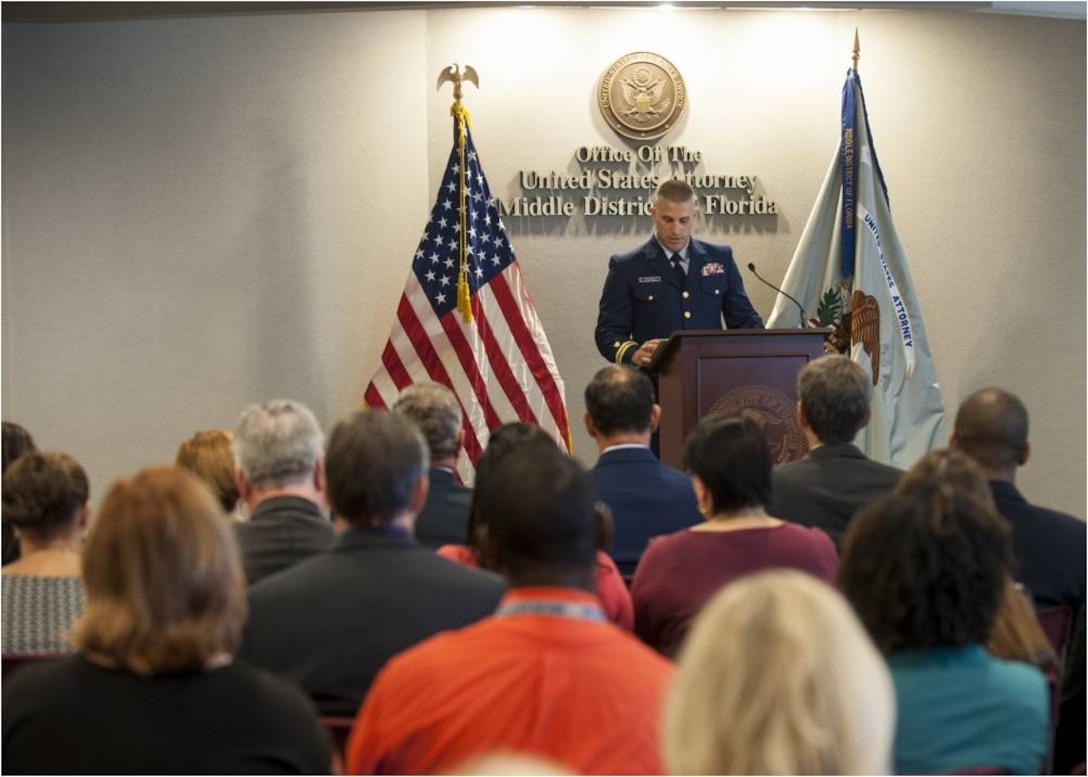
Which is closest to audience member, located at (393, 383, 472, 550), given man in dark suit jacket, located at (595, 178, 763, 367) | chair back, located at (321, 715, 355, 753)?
chair back, located at (321, 715, 355, 753)

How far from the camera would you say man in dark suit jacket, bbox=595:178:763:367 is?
6.65 m

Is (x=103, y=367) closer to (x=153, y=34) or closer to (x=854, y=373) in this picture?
(x=153, y=34)

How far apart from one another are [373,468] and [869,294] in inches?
184

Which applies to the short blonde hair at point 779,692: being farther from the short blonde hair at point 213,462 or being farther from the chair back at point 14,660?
the short blonde hair at point 213,462

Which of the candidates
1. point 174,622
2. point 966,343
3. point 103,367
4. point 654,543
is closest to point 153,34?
point 103,367

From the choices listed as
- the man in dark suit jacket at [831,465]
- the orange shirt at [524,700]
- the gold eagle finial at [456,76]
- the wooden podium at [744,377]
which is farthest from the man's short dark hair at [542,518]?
the gold eagle finial at [456,76]

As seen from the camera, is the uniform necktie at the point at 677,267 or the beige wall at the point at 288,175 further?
the beige wall at the point at 288,175

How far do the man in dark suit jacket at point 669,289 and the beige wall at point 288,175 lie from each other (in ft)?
2.35

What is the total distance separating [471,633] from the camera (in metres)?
2.09

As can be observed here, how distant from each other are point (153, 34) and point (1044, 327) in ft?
15.6

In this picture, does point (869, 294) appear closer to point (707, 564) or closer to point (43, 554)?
point (707, 564)

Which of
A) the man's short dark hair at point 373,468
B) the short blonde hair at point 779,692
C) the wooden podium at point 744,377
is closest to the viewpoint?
the short blonde hair at point 779,692

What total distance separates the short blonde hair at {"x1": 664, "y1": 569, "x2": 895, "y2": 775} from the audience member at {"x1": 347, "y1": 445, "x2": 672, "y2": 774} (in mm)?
550

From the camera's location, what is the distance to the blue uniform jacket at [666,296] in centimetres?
669
